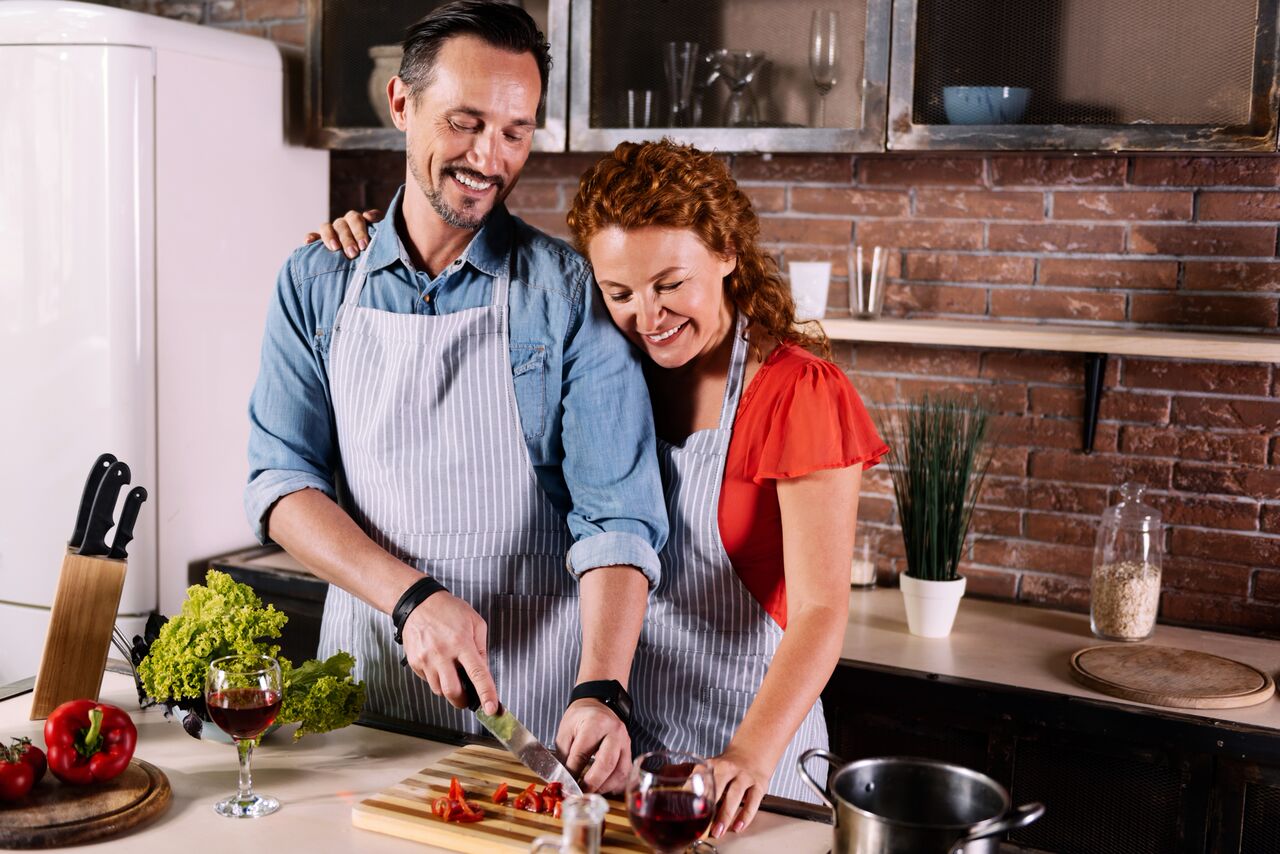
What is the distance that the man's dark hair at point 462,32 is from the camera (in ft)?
5.76

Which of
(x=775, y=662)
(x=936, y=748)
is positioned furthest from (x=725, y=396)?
(x=936, y=748)

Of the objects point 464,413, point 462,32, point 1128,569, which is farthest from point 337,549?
point 1128,569

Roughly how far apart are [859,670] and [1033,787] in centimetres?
39

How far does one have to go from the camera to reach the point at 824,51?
2590 mm

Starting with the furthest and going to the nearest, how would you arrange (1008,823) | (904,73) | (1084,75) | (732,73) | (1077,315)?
(1077,315) → (732,73) → (904,73) → (1084,75) → (1008,823)

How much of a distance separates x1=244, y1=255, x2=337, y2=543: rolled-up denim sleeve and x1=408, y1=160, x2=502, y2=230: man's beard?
27cm

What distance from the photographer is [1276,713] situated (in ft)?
7.06

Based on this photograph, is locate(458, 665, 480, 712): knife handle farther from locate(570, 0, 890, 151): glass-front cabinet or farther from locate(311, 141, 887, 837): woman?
locate(570, 0, 890, 151): glass-front cabinet

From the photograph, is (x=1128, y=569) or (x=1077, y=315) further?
(x=1077, y=315)

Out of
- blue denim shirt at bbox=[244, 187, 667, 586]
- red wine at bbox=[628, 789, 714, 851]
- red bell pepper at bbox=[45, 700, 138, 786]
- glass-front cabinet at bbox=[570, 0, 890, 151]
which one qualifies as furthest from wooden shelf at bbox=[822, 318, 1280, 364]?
red bell pepper at bbox=[45, 700, 138, 786]

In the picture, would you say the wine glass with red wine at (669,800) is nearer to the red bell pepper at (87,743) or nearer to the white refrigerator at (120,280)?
the red bell pepper at (87,743)

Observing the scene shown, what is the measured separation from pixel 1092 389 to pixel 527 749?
1803mm

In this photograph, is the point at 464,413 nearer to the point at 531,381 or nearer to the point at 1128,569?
the point at 531,381

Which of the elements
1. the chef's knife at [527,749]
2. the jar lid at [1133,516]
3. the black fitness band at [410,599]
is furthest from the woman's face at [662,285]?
the jar lid at [1133,516]
